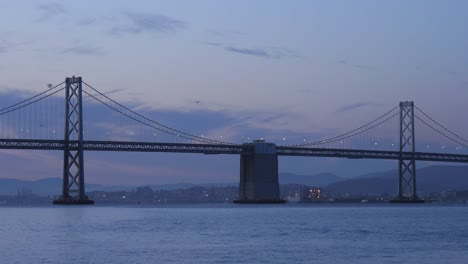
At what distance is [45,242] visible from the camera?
32562 millimetres

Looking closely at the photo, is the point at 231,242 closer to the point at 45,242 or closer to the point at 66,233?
the point at 45,242

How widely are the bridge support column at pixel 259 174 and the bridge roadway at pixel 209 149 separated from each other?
923 mm

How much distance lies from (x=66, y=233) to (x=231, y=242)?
8.57 m

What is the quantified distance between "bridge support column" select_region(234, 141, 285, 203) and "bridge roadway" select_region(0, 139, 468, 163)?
0.92 meters

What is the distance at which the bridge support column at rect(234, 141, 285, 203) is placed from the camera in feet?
273

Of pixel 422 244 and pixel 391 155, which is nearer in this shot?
pixel 422 244

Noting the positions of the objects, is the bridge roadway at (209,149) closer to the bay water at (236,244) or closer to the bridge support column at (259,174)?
the bridge support column at (259,174)

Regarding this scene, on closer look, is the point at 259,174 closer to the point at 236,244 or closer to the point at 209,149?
the point at 209,149

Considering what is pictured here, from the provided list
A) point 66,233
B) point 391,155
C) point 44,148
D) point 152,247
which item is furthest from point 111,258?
point 391,155

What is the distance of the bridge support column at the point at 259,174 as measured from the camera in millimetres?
83062

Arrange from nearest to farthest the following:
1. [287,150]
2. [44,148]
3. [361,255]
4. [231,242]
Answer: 1. [361,255]
2. [231,242]
3. [44,148]
4. [287,150]

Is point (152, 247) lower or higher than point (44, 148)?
lower

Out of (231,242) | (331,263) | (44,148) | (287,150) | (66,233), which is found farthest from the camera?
(287,150)

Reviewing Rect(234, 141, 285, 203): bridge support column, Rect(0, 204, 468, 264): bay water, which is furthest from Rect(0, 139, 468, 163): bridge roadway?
Rect(0, 204, 468, 264): bay water
